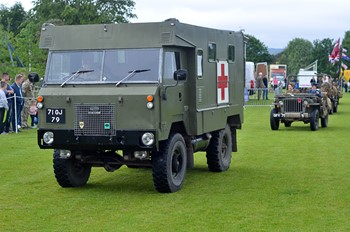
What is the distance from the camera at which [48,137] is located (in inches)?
443

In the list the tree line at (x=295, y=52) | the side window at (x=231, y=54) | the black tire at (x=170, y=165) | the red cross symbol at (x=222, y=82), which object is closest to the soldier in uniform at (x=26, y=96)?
the side window at (x=231, y=54)

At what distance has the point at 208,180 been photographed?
514 inches

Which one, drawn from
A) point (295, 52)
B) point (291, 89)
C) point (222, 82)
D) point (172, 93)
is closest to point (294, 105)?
point (291, 89)

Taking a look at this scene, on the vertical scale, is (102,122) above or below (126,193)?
above

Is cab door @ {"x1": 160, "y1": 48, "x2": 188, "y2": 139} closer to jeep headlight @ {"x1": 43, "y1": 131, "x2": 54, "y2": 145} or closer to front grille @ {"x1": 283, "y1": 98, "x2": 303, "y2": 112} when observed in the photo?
jeep headlight @ {"x1": 43, "y1": 131, "x2": 54, "y2": 145}

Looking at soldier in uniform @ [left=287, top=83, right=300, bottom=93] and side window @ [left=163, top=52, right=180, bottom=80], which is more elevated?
side window @ [left=163, top=52, right=180, bottom=80]

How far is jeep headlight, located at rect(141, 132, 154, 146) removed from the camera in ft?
35.1

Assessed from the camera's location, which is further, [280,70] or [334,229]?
[280,70]

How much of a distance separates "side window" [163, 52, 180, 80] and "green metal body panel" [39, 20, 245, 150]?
9 centimetres

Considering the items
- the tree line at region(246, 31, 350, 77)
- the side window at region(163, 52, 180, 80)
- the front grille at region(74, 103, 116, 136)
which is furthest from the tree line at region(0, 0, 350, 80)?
the front grille at region(74, 103, 116, 136)

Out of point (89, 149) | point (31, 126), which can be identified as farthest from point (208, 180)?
point (31, 126)

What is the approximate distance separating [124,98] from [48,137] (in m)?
1.43

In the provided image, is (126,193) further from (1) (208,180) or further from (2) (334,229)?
(2) (334,229)

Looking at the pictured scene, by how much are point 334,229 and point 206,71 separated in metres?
4.75
